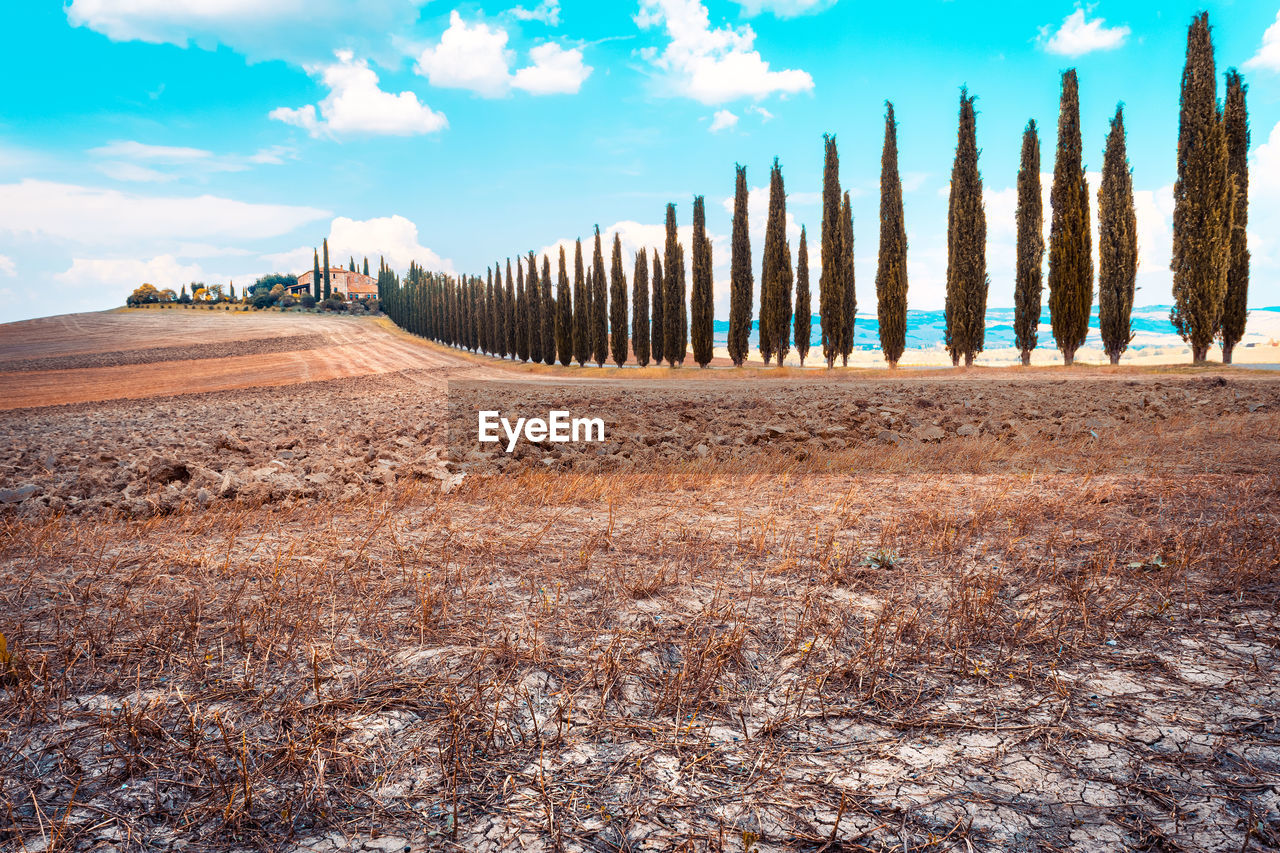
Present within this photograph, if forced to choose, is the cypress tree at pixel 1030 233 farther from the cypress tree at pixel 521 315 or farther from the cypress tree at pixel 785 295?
the cypress tree at pixel 521 315

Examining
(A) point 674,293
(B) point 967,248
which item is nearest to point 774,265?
(A) point 674,293

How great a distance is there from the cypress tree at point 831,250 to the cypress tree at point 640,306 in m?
12.3

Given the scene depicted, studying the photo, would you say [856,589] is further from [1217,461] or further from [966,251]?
[966,251]

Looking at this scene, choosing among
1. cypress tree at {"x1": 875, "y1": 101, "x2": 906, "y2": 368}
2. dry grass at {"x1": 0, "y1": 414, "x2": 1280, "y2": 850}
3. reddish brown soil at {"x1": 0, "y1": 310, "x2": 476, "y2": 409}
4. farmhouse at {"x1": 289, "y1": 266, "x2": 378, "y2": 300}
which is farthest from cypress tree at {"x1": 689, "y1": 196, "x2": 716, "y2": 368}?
farmhouse at {"x1": 289, "y1": 266, "x2": 378, "y2": 300}

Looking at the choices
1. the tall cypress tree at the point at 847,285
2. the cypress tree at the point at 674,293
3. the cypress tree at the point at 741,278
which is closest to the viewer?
the tall cypress tree at the point at 847,285

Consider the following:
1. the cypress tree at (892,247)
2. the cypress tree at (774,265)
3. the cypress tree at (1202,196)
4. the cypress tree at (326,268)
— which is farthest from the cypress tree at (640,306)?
the cypress tree at (326,268)

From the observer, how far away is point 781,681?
9.41 ft

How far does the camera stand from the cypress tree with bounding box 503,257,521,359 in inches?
1706

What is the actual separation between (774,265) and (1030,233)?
406 inches

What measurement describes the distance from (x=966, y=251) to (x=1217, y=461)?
1671cm

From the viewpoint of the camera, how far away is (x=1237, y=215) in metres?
20.7

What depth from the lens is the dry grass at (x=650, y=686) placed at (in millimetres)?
2025

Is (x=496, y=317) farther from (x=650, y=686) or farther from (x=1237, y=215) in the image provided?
(x=650, y=686)

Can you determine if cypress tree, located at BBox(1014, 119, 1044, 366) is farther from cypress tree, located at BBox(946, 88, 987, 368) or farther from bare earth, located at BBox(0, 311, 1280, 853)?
bare earth, located at BBox(0, 311, 1280, 853)
